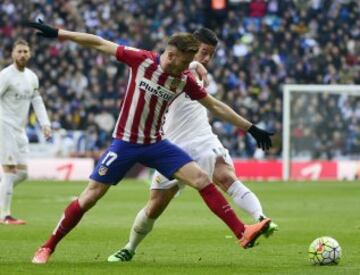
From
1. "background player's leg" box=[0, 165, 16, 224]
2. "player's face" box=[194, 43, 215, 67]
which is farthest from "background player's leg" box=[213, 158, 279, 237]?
"background player's leg" box=[0, 165, 16, 224]

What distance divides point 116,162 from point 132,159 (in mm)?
166

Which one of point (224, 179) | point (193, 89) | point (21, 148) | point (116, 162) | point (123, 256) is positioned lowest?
point (21, 148)

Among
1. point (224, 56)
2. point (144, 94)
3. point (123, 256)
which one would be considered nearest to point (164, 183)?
point (123, 256)

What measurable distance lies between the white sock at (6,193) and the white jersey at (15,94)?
769 millimetres

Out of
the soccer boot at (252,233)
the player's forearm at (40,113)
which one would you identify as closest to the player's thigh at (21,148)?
the player's forearm at (40,113)

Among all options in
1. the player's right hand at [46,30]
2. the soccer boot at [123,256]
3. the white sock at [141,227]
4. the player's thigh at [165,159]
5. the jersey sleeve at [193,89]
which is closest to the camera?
the player's right hand at [46,30]

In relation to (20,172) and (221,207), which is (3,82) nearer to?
(20,172)

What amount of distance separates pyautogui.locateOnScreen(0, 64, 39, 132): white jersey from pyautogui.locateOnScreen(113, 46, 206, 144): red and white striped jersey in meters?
5.82

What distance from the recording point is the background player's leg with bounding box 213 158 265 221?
10.9m

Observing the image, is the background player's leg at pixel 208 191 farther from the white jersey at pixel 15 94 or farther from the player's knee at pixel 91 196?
the white jersey at pixel 15 94

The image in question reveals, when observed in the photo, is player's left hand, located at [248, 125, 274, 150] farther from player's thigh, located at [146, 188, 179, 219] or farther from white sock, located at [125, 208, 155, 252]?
white sock, located at [125, 208, 155, 252]

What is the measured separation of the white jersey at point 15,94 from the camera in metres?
15.7

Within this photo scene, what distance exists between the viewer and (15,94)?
1577 centimetres

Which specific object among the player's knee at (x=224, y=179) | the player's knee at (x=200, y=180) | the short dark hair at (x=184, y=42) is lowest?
the player's knee at (x=224, y=179)
